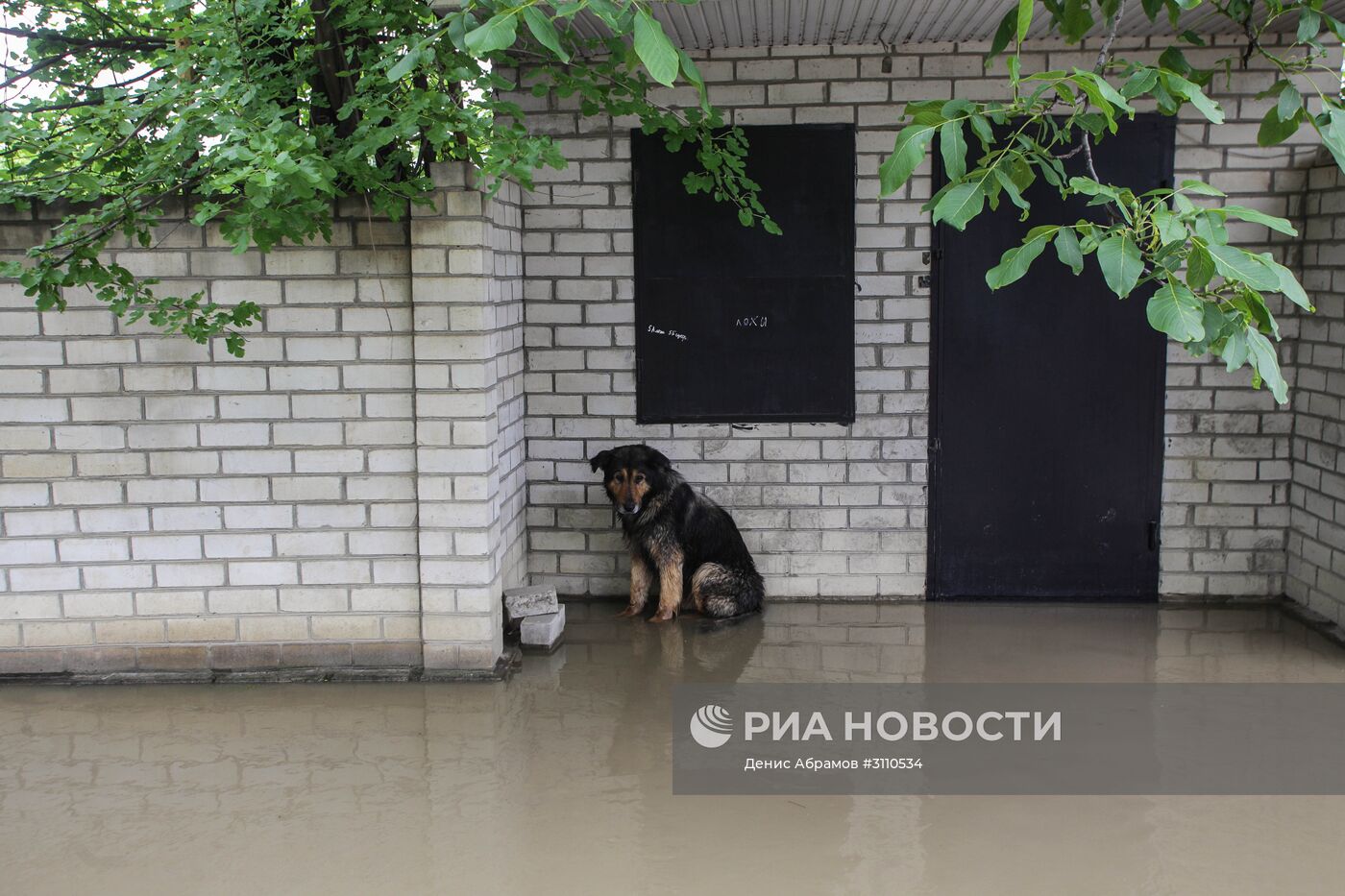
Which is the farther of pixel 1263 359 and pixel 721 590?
pixel 721 590

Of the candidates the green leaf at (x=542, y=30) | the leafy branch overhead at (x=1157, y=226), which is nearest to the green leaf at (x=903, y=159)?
the leafy branch overhead at (x=1157, y=226)

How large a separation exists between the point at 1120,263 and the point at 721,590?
326 centimetres

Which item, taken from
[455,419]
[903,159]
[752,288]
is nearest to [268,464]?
[455,419]

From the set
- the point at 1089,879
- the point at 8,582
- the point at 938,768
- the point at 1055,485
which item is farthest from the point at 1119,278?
the point at 8,582

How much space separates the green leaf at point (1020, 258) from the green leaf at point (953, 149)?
0.77 ft

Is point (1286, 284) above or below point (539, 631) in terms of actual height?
above

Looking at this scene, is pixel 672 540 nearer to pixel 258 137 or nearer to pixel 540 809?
pixel 540 809

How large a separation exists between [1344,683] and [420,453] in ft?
13.1

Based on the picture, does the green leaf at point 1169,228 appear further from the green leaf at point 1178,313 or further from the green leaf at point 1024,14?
the green leaf at point 1024,14

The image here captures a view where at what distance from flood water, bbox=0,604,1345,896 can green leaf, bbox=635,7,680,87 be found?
2179mm

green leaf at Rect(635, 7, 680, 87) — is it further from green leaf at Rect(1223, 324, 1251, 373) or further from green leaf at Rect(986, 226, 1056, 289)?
green leaf at Rect(1223, 324, 1251, 373)

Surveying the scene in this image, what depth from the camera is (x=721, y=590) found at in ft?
18.5

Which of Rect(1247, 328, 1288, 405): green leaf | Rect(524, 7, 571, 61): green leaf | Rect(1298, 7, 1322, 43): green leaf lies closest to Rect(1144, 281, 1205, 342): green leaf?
Rect(1247, 328, 1288, 405): green leaf

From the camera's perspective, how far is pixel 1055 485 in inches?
231
